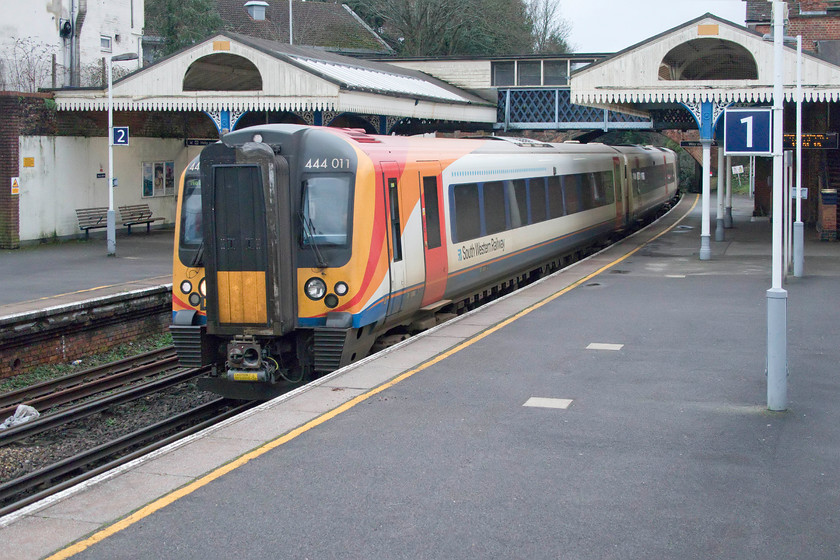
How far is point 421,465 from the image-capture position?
6652 mm

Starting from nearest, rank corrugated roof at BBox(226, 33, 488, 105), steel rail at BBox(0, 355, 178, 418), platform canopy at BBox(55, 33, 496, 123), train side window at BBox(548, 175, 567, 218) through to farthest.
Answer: steel rail at BBox(0, 355, 178, 418) → train side window at BBox(548, 175, 567, 218) → platform canopy at BBox(55, 33, 496, 123) → corrugated roof at BBox(226, 33, 488, 105)

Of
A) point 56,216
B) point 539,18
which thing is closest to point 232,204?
point 56,216

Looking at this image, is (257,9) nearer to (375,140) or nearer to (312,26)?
(312,26)

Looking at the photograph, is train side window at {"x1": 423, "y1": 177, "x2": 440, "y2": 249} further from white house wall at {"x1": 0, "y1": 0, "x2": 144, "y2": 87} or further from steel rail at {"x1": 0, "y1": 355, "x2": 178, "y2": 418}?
white house wall at {"x1": 0, "y1": 0, "x2": 144, "y2": 87}

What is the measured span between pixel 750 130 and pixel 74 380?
30.8 ft

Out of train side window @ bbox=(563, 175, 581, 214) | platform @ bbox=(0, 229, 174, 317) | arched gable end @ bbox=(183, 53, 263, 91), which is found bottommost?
platform @ bbox=(0, 229, 174, 317)

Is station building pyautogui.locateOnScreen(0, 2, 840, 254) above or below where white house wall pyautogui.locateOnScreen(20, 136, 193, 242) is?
above

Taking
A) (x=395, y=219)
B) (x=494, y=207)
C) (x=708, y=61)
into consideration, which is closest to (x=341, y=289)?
(x=395, y=219)

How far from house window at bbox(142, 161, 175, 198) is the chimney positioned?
3254cm

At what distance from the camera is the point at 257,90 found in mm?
23812

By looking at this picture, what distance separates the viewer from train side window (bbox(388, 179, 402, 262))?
10868 mm

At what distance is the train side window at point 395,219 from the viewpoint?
1087 centimetres

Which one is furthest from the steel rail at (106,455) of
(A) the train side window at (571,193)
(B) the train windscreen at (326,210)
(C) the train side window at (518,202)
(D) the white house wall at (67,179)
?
(D) the white house wall at (67,179)

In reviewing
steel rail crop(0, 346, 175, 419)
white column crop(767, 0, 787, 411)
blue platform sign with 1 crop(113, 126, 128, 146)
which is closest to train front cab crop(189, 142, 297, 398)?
steel rail crop(0, 346, 175, 419)
